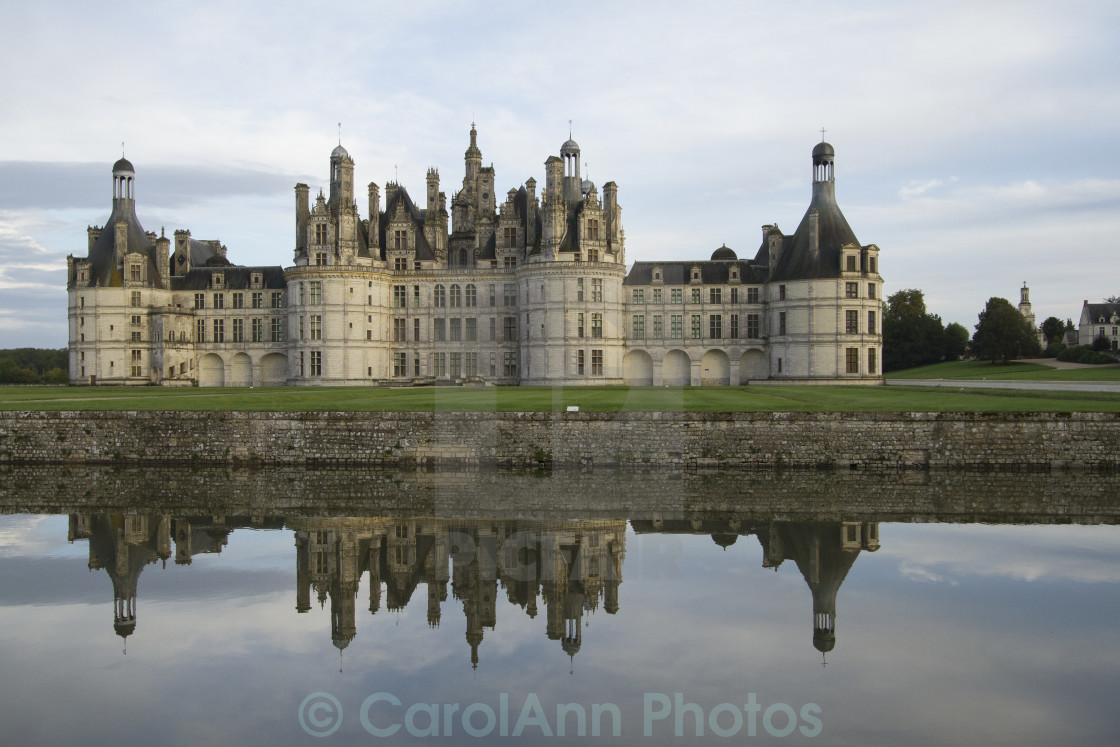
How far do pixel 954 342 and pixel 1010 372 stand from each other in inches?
878

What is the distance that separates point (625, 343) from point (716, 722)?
50950 mm

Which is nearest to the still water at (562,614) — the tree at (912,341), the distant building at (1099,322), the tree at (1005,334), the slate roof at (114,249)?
the slate roof at (114,249)

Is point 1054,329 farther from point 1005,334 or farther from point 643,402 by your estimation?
point 643,402

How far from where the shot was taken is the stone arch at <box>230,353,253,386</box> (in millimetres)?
64375

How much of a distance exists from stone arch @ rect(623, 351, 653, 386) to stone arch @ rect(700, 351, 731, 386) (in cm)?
356

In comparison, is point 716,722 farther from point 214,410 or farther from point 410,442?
point 214,410

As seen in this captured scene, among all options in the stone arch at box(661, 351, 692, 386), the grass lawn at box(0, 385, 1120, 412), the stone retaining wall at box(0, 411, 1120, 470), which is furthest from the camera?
the stone arch at box(661, 351, 692, 386)

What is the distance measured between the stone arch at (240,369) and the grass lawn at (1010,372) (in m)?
50.7

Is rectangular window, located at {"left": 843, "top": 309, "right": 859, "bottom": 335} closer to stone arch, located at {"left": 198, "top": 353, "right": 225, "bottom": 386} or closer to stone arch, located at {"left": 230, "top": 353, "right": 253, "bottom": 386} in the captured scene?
stone arch, located at {"left": 230, "top": 353, "right": 253, "bottom": 386}

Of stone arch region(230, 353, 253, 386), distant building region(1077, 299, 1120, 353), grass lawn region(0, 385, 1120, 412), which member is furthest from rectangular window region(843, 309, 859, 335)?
distant building region(1077, 299, 1120, 353)

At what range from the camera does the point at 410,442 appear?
3045 cm

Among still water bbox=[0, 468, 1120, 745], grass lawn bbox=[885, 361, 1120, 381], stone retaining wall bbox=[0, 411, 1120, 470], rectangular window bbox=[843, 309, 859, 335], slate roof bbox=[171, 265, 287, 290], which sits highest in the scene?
slate roof bbox=[171, 265, 287, 290]

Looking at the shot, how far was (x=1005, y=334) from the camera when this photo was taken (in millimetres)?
78500

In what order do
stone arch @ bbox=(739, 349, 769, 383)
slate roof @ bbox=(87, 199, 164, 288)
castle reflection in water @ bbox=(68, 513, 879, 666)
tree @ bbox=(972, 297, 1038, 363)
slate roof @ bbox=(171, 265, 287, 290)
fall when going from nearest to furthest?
castle reflection in water @ bbox=(68, 513, 879, 666) < stone arch @ bbox=(739, 349, 769, 383) < slate roof @ bbox=(87, 199, 164, 288) < slate roof @ bbox=(171, 265, 287, 290) < tree @ bbox=(972, 297, 1038, 363)
